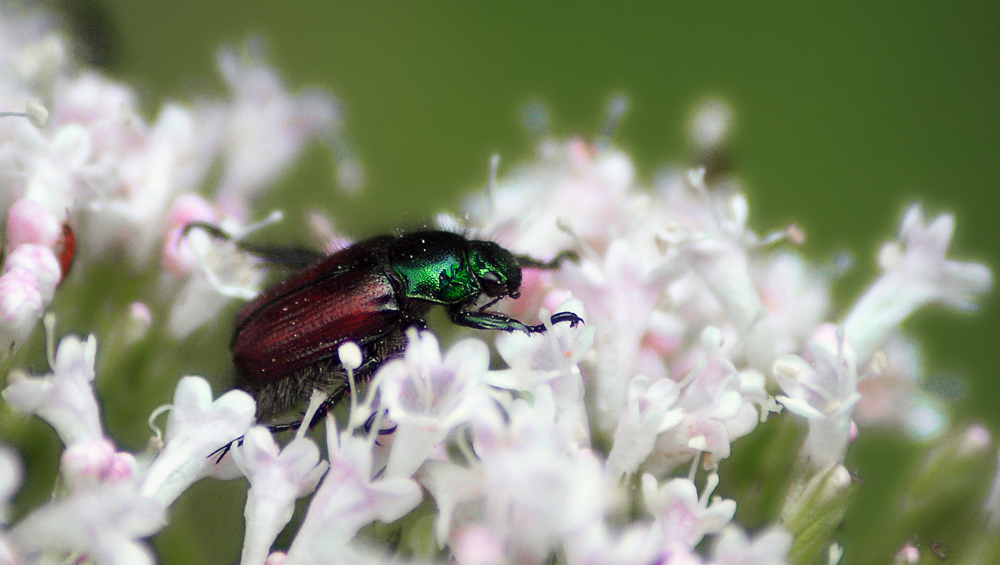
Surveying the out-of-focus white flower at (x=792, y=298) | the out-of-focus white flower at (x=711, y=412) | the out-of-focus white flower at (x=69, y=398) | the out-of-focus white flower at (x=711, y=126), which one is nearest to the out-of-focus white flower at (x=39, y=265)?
the out-of-focus white flower at (x=69, y=398)

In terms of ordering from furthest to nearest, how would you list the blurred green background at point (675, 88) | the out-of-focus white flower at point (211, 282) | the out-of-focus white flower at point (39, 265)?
the blurred green background at point (675, 88) → the out-of-focus white flower at point (211, 282) → the out-of-focus white flower at point (39, 265)

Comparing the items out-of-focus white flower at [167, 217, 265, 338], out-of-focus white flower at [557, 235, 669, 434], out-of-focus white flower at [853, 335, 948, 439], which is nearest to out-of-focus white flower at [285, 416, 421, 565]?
out-of-focus white flower at [557, 235, 669, 434]

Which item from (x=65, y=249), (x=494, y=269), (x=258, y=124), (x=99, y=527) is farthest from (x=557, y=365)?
(x=258, y=124)

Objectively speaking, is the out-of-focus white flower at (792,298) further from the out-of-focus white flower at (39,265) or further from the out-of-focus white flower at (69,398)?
the out-of-focus white flower at (39,265)

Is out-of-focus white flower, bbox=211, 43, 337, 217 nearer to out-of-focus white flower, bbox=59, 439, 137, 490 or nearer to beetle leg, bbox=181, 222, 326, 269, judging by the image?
beetle leg, bbox=181, 222, 326, 269

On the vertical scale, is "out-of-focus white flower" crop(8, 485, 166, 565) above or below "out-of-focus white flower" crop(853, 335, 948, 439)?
above

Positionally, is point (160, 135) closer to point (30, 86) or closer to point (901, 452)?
point (30, 86)

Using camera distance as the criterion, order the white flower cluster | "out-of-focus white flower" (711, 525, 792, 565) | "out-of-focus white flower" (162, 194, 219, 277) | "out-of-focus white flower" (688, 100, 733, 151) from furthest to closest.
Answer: "out-of-focus white flower" (688, 100, 733, 151) → "out-of-focus white flower" (162, 194, 219, 277) → the white flower cluster → "out-of-focus white flower" (711, 525, 792, 565)
